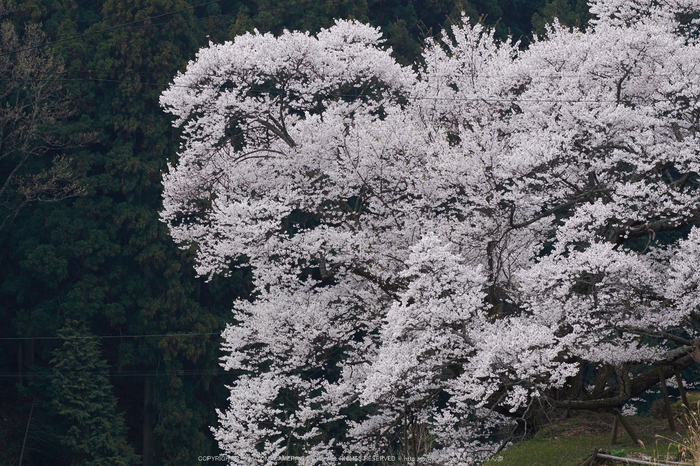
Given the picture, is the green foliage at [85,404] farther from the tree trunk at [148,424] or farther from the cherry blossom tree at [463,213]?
the cherry blossom tree at [463,213]

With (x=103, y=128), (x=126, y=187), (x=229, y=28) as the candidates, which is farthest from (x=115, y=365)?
(x=229, y=28)

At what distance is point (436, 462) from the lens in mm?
12117

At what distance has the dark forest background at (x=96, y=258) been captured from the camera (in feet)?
62.3

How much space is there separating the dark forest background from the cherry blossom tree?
579cm

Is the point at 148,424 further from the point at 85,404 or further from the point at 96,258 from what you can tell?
the point at 96,258

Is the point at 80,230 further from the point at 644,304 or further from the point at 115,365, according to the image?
the point at 644,304

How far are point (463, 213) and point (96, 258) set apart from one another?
11.2 m

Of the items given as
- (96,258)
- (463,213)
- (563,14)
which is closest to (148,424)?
(96,258)

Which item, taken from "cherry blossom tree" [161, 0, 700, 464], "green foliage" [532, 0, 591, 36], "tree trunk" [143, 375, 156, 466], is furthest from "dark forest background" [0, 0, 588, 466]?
"green foliage" [532, 0, 591, 36]

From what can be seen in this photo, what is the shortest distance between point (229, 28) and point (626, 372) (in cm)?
1707

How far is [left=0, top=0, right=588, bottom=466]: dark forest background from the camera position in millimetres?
18984

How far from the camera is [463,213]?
1221cm

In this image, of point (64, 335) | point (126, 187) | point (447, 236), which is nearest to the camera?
point (447, 236)

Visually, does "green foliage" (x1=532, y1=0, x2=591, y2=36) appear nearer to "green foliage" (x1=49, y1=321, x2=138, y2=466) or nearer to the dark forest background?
the dark forest background
